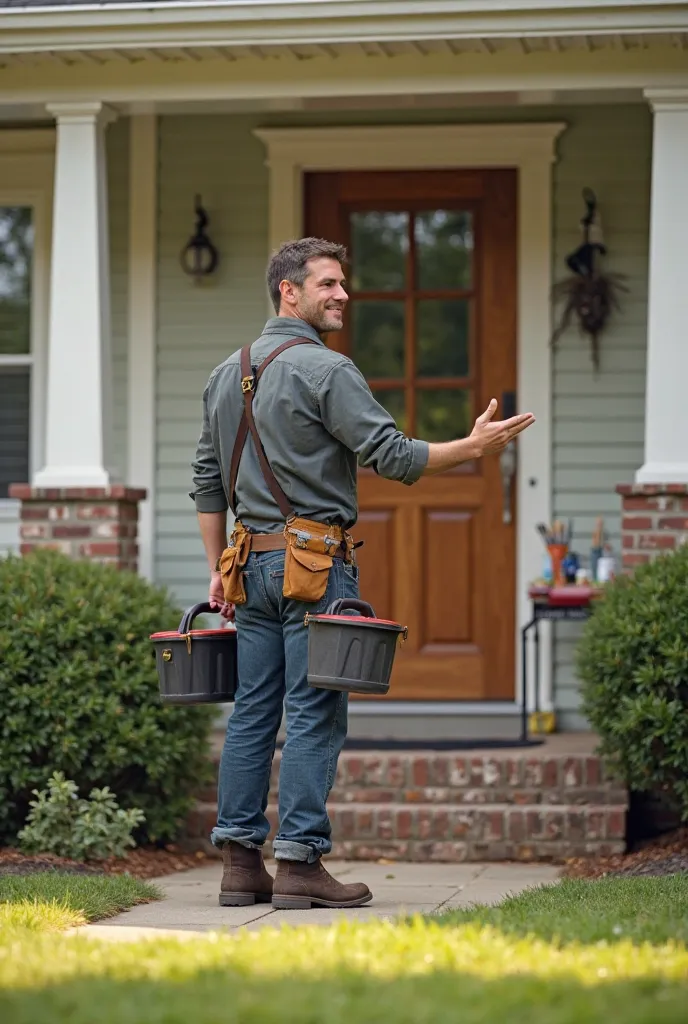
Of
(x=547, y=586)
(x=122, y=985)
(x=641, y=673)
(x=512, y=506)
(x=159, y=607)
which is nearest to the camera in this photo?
(x=122, y=985)

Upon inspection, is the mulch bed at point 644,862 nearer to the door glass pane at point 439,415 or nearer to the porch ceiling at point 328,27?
the door glass pane at point 439,415

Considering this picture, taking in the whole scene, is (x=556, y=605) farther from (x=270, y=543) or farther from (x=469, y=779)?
(x=270, y=543)

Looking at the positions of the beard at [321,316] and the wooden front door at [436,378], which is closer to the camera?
the beard at [321,316]

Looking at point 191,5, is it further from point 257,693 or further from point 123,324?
point 257,693

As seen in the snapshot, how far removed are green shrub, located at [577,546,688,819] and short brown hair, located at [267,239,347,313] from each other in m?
1.98

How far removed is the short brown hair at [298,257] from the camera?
4621mm

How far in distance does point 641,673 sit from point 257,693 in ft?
5.83

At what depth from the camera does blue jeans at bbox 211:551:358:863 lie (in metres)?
4.45

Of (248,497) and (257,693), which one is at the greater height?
(248,497)

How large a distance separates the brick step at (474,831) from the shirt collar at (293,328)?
8.20ft

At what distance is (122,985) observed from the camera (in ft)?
10.4

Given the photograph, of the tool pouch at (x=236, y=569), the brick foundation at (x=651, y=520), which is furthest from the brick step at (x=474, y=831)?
the tool pouch at (x=236, y=569)

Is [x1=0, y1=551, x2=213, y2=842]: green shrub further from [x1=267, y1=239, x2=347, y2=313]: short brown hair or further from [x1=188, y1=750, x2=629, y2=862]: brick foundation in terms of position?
[x1=267, y1=239, x2=347, y2=313]: short brown hair

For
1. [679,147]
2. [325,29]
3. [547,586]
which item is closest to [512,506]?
[547,586]
